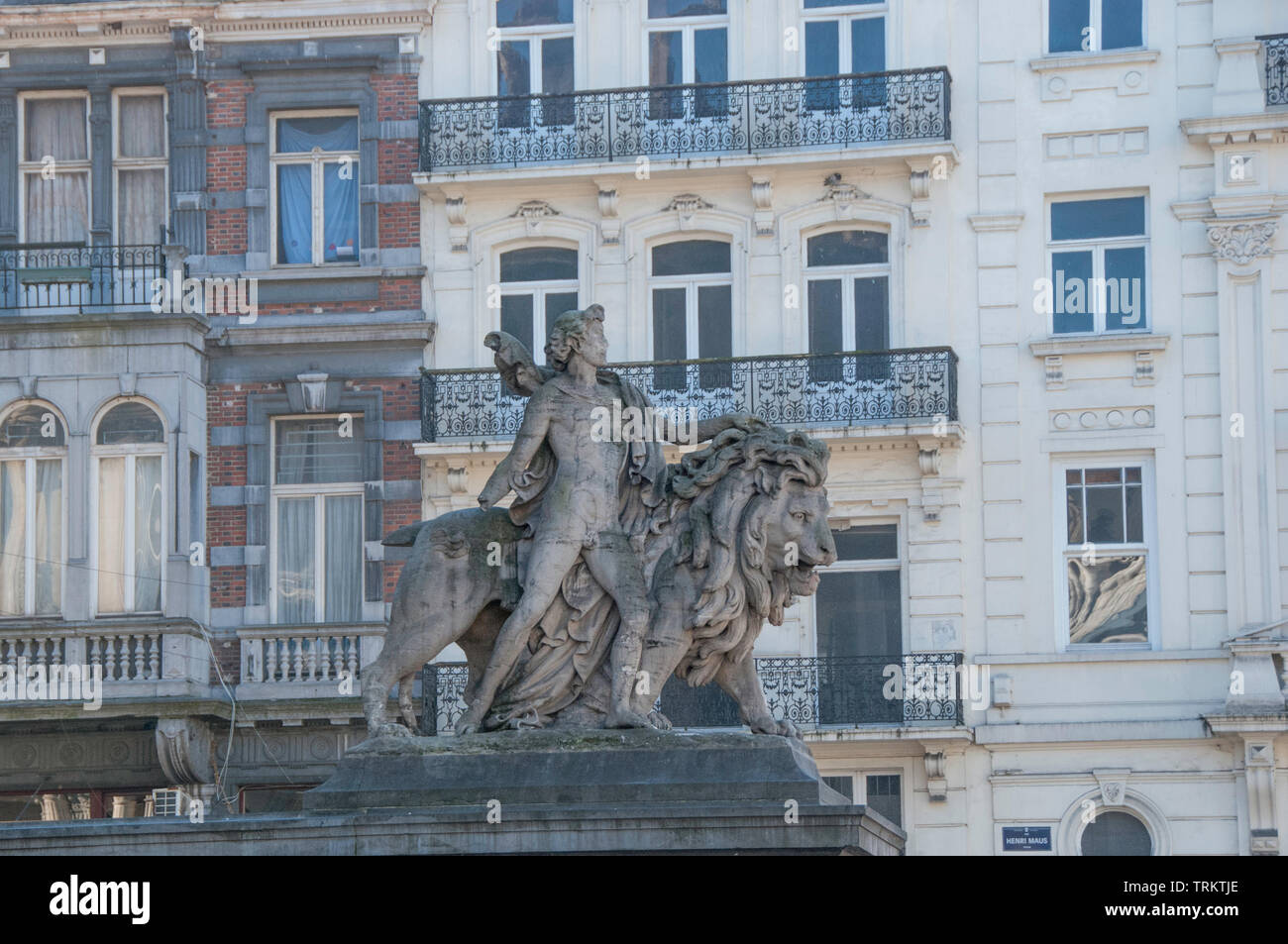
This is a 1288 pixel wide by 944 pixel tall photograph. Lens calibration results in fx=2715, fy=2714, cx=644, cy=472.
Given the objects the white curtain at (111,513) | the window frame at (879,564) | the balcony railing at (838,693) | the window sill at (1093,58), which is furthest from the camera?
the white curtain at (111,513)

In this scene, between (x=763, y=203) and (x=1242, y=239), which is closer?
(x=1242, y=239)

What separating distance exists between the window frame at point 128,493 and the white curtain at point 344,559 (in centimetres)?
196

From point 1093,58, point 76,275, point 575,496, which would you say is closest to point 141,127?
point 76,275

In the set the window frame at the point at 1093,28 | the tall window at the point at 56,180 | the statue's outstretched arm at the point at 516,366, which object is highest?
the window frame at the point at 1093,28

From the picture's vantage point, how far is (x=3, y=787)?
30484 mm

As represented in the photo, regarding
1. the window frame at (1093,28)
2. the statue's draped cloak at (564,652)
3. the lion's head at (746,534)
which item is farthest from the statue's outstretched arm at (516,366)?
the window frame at (1093,28)

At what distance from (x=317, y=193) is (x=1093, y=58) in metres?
9.19

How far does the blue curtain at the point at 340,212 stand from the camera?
3219 centimetres

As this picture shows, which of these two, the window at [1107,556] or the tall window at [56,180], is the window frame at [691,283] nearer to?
the window at [1107,556]

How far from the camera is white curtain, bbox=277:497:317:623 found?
3152cm

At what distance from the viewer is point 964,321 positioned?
3094 cm

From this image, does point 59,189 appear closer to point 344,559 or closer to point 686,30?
point 344,559
